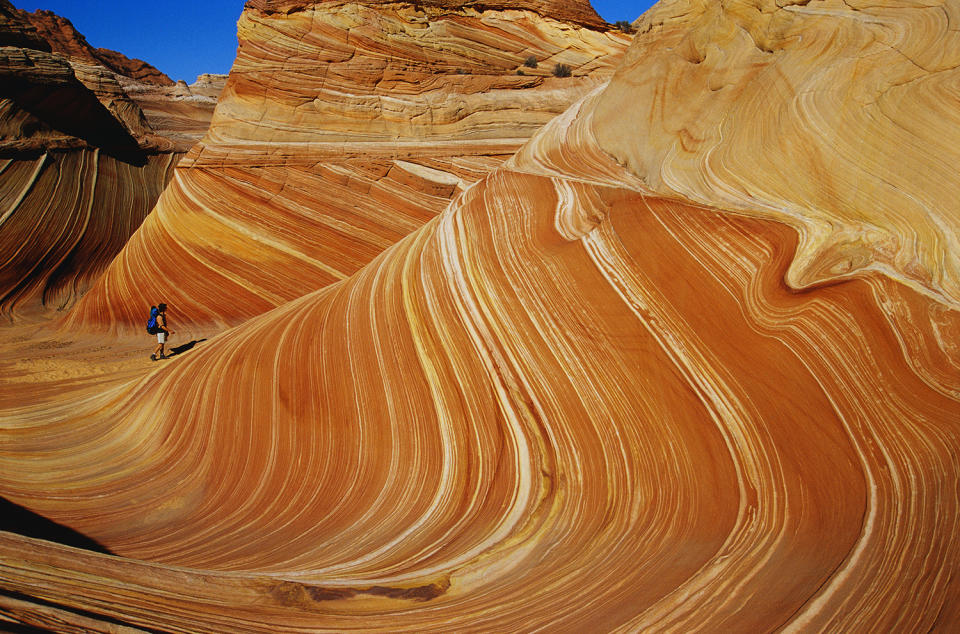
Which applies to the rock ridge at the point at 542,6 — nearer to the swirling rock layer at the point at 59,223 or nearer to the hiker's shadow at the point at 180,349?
the hiker's shadow at the point at 180,349

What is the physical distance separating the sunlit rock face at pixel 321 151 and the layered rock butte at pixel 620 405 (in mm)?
3834

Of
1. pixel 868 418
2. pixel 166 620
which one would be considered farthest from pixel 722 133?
pixel 166 620

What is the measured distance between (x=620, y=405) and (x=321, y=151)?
8.22 m

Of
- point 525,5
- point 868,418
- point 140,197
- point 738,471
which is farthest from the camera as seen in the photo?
point 140,197

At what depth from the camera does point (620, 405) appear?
3.26 m

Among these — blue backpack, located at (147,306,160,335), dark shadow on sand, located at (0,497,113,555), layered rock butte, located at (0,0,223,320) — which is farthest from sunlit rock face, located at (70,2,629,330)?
dark shadow on sand, located at (0,497,113,555)

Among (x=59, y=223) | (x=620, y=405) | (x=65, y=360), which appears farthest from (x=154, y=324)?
(x=59, y=223)

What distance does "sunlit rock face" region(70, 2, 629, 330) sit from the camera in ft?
30.9

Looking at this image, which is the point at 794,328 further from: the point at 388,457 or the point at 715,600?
the point at 388,457

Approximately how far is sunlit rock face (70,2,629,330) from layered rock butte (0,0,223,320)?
13.0ft

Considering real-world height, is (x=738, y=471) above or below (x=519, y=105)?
below

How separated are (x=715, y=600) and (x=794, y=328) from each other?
1.36 m

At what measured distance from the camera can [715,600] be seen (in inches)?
88.4

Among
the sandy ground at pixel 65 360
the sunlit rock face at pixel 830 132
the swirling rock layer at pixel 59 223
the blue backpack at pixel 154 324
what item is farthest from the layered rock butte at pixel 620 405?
the swirling rock layer at pixel 59 223
